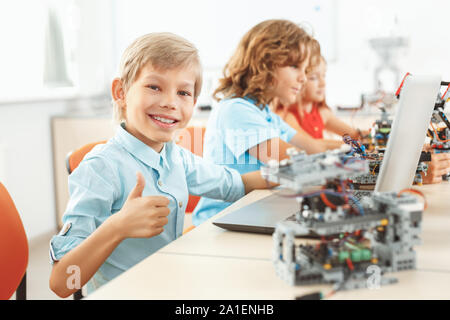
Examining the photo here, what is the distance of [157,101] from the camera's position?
108 cm

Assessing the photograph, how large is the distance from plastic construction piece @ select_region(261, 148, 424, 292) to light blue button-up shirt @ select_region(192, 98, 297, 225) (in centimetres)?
79

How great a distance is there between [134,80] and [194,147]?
2.27 ft

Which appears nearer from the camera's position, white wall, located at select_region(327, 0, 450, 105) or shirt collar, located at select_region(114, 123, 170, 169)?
shirt collar, located at select_region(114, 123, 170, 169)

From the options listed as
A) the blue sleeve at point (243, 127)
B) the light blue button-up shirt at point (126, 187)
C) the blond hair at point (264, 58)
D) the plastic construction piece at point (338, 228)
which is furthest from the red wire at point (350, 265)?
the blond hair at point (264, 58)

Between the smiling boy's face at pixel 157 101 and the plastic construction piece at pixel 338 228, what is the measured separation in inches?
20.0

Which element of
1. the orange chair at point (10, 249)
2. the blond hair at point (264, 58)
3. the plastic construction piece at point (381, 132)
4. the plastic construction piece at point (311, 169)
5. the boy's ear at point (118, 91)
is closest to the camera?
the plastic construction piece at point (311, 169)

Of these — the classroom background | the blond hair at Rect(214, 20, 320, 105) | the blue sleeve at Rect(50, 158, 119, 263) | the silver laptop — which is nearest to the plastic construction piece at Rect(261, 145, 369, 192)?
the silver laptop

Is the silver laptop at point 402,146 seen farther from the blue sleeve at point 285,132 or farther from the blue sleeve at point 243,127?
the blue sleeve at point 285,132

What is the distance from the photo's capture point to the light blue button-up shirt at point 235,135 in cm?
144

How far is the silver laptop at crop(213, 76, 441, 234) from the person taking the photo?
0.87m

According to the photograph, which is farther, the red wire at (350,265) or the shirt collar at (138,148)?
the shirt collar at (138,148)

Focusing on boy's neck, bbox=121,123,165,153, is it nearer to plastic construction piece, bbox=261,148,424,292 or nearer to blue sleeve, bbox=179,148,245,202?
blue sleeve, bbox=179,148,245,202

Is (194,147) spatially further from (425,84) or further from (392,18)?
(392,18)

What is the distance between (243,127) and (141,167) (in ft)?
1.60
